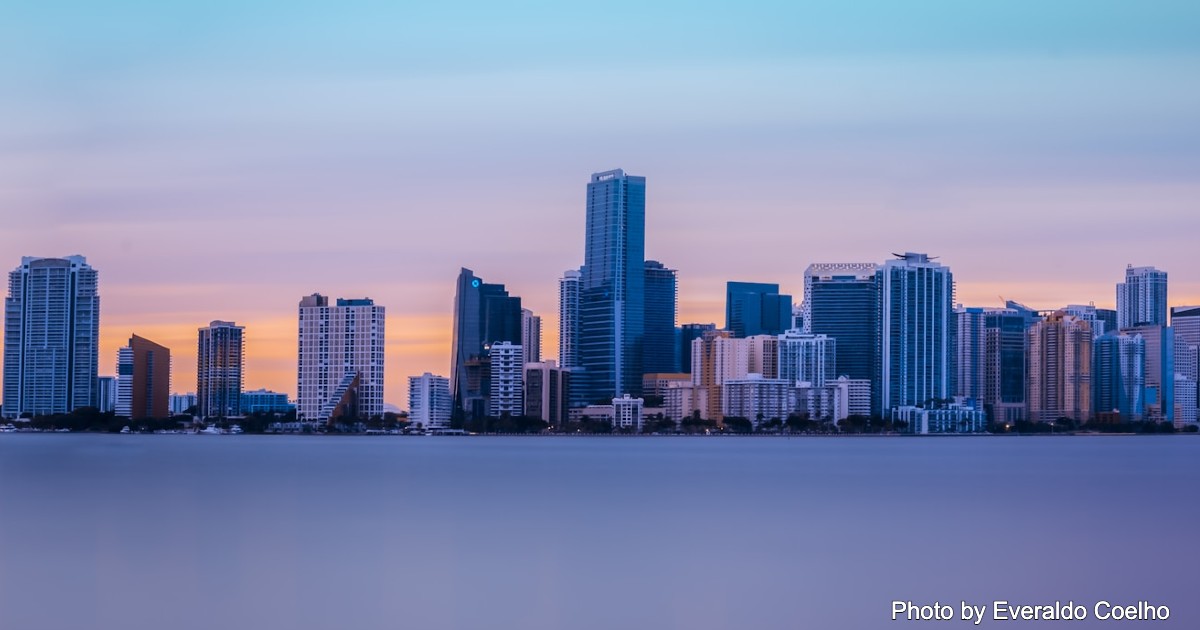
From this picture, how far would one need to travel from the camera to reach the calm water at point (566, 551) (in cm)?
3114

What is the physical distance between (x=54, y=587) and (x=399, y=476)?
50.0m

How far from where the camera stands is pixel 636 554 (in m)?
41.0

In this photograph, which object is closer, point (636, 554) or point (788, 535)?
point (636, 554)

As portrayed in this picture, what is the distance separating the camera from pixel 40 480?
76250 mm

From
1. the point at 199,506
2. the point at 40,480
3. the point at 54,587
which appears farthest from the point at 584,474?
the point at 54,587

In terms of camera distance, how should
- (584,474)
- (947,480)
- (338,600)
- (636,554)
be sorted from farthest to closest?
(584,474) < (947,480) < (636,554) < (338,600)

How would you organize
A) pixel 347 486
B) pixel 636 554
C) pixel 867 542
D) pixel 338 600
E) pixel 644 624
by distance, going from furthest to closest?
pixel 347 486 → pixel 867 542 → pixel 636 554 → pixel 338 600 → pixel 644 624

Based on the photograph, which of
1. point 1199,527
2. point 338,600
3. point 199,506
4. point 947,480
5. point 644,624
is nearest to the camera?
point 644,624

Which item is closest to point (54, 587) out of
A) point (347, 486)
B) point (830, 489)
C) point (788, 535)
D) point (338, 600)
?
point (338, 600)

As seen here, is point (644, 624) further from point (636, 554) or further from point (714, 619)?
point (636, 554)

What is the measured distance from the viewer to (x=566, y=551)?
41.8 meters

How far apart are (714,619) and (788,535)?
16.4 meters

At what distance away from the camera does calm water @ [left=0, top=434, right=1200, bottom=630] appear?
102ft

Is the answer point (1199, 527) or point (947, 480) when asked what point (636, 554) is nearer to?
point (1199, 527)
